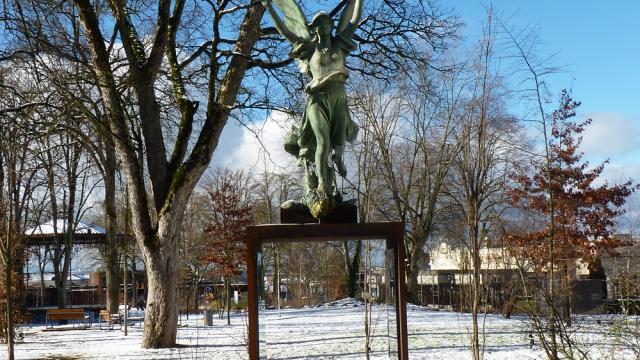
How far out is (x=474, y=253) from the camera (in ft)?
33.4

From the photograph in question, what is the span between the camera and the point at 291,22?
24.7 ft

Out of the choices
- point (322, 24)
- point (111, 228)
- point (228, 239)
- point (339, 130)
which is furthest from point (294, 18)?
point (228, 239)

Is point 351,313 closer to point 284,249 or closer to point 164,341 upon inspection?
point 284,249

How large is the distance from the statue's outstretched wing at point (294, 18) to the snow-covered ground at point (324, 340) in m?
3.02

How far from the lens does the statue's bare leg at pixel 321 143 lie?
7152 millimetres

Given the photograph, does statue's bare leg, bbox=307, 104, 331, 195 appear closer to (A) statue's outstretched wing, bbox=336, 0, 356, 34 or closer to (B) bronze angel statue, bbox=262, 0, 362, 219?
(B) bronze angel statue, bbox=262, 0, 362, 219

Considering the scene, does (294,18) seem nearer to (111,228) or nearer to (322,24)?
(322,24)

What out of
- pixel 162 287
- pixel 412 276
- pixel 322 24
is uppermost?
pixel 322 24

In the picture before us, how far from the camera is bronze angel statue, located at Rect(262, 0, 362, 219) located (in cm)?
718

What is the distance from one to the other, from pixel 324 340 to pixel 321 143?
2628 millimetres

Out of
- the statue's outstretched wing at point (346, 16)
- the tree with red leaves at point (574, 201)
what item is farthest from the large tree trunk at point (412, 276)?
the statue's outstretched wing at point (346, 16)

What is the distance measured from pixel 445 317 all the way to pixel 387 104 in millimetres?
10328

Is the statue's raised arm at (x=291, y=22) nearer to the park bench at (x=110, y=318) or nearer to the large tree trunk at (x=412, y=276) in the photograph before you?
the park bench at (x=110, y=318)

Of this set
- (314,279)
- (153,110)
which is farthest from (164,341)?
(314,279)
